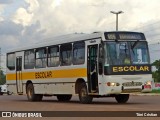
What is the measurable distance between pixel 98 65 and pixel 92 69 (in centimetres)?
64

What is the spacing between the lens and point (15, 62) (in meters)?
33.8

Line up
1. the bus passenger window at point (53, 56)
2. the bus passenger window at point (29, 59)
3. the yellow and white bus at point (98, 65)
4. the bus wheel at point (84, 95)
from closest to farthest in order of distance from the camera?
the yellow and white bus at point (98, 65), the bus wheel at point (84, 95), the bus passenger window at point (53, 56), the bus passenger window at point (29, 59)

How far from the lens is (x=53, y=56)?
29.0 meters

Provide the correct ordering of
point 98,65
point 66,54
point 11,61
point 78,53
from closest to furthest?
point 98,65 < point 78,53 < point 66,54 < point 11,61

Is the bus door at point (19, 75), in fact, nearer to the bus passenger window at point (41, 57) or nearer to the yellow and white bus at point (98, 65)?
the bus passenger window at point (41, 57)

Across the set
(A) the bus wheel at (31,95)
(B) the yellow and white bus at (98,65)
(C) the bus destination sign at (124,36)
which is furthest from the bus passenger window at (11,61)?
(C) the bus destination sign at (124,36)

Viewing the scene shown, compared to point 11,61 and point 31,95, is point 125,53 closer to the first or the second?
point 31,95

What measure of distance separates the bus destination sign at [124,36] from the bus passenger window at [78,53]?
5.80ft

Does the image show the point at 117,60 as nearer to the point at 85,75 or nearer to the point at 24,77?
the point at 85,75

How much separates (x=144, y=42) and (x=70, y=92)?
4.61m

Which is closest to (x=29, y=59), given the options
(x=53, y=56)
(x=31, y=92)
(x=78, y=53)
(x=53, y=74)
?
(x=31, y=92)

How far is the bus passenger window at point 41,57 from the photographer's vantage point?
30.1 metres

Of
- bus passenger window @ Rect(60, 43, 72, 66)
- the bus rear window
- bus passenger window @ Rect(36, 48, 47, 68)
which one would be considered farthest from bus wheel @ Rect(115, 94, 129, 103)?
the bus rear window

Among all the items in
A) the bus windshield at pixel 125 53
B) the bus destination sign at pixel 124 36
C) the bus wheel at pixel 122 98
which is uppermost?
the bus destination sign at pixel 124 36
